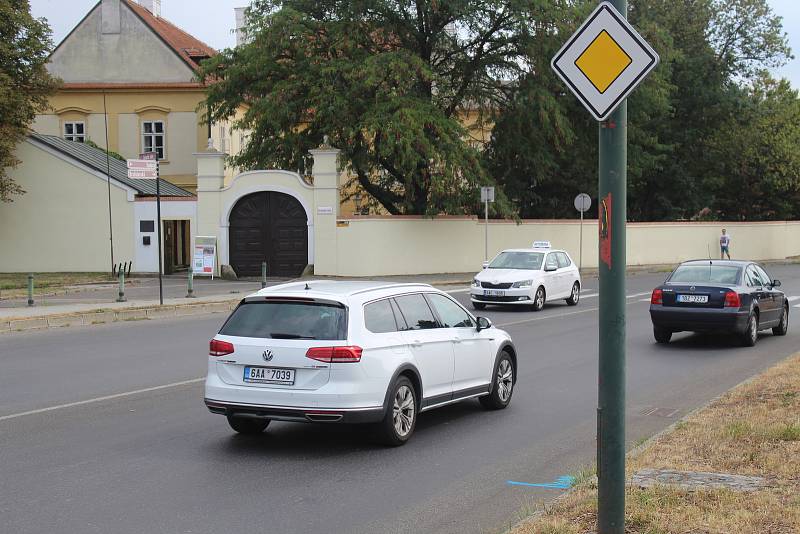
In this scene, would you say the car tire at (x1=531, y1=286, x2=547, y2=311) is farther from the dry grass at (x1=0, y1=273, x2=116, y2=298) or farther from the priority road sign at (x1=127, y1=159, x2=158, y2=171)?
the dry grass at (x1=0, y1=273, x2=116, y2=298)

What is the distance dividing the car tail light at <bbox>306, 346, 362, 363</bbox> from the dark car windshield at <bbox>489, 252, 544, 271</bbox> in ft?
56.4

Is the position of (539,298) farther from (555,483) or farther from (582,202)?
(555,483)

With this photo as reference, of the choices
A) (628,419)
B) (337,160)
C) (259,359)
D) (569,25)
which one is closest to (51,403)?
(259,359)

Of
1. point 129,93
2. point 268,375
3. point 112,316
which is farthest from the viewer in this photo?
point 129,93

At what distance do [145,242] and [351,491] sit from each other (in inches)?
1214

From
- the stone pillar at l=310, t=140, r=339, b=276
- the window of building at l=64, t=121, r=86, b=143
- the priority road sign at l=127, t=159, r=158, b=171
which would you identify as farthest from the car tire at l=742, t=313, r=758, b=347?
the window of building at l=64, t=121, r=86, b=143

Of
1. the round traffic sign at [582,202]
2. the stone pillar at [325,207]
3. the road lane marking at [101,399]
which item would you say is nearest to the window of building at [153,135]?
the stone pillar at [325,207]

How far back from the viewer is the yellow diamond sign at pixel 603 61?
5234 mm

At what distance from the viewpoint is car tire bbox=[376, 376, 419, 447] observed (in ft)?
28.7

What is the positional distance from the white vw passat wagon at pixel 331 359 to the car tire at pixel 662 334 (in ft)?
27.6

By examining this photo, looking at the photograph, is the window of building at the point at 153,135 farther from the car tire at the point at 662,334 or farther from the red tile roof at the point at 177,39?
the car tire at the point at 662,334

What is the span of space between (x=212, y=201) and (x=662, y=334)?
2194 cm

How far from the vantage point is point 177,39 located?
5597 cm

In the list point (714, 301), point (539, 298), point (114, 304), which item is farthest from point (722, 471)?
point (114, 304)
